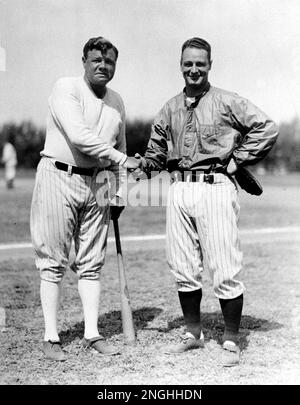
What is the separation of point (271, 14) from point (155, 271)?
3076 mm

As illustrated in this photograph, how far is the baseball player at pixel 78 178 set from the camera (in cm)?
372

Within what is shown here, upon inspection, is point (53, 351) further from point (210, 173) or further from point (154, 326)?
point (210, 173)

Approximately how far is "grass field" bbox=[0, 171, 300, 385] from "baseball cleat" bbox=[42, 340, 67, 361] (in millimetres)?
60

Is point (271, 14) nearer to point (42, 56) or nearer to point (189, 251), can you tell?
point (189, 251)

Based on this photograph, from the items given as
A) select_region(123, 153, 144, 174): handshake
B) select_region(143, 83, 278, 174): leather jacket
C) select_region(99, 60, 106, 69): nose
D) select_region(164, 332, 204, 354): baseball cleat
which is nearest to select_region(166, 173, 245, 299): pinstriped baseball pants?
select_region(143, 83, 278, 174): leather jacket

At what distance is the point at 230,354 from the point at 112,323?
1234mm

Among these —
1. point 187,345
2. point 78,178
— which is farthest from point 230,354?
point 78,178

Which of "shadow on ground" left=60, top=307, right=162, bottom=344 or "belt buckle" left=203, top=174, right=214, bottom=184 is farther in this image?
"shadow on ground" left=60, top=307, right=162, bottom=344

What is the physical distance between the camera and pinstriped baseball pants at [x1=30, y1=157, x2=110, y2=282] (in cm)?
379

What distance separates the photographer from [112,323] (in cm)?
469

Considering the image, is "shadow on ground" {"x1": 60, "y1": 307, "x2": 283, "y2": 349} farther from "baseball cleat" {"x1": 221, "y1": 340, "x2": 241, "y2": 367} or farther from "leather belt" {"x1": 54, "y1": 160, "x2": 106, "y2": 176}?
"leather belt" {"x1": 54, "y1": 160, "x2": 106, "y2": 176}

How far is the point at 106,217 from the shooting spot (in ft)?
13.2

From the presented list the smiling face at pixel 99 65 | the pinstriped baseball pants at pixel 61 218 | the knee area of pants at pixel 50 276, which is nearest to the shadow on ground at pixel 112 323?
the knee area of pants at pixel 50 276

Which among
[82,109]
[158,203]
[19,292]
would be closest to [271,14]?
[82,109]
